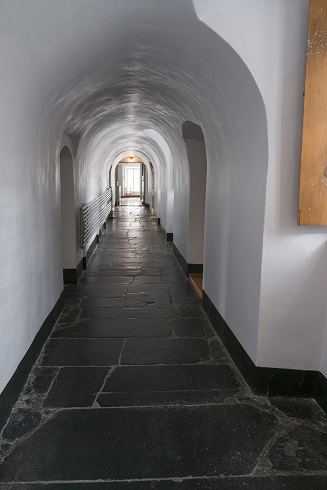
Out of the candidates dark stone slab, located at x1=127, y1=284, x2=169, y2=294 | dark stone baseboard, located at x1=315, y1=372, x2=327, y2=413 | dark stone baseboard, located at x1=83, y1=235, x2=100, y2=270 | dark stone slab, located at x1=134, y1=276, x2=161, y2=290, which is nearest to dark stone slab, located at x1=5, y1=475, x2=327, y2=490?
dark stone baseboard, located at x1=315, y1=372, x2=327, y2=413

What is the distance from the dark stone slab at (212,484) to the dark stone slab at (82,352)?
172cm

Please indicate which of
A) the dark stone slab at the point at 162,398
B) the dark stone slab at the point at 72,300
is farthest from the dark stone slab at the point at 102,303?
the dark stone slab at the point at 162,398

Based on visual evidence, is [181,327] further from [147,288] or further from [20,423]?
[20,423]

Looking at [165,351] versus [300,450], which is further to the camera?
[165,351]

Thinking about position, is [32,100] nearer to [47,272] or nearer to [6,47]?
[6,47]

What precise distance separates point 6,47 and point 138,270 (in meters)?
5.85

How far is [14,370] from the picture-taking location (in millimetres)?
3475

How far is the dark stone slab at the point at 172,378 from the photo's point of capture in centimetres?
378

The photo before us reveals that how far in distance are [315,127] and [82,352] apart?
325 cm

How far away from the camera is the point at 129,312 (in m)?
5.81

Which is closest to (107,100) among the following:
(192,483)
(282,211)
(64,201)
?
(64,201)

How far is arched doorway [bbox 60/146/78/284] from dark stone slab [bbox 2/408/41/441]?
4123 mm

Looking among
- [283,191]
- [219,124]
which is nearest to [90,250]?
[219,124]

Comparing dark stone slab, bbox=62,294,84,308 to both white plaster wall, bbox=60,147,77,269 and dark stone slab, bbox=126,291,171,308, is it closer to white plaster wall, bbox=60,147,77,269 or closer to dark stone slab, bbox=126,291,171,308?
dark stone slab, bbox=126,291,171,308
